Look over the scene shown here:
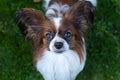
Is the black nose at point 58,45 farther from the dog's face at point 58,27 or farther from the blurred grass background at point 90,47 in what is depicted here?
the blurred grass background at point 90,47

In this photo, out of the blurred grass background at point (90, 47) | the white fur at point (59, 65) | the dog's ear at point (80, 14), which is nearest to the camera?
the dog's ear at point (80, 14)

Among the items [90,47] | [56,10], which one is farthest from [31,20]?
[90,47]

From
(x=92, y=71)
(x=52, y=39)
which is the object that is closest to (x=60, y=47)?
(x=52, y=39)

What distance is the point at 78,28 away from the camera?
14.5ft

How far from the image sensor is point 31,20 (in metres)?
4.34

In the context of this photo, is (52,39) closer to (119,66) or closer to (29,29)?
(29,29)

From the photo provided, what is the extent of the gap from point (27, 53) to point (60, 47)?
119cm

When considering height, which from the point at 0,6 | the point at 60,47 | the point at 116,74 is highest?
the point at 0,6

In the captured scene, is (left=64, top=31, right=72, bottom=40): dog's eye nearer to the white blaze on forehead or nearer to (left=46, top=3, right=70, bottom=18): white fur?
the white blaze on forehead

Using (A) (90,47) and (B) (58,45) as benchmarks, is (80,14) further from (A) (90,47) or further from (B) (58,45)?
(A) (90,47)

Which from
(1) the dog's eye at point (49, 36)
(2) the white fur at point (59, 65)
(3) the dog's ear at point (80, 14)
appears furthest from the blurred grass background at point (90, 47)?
(1) the dog's eye at point (49, 36)

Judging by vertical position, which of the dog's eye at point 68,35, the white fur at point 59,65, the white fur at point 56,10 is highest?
the white fur at point 56,10

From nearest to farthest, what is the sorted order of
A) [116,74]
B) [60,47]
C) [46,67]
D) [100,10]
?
[60,47] → [46,67] → [116,74] → [100,10]

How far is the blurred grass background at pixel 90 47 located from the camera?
5.24 m
